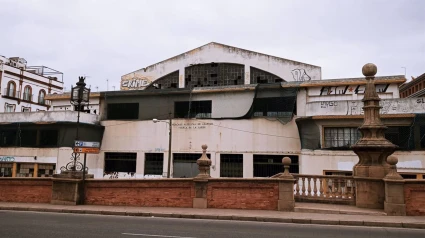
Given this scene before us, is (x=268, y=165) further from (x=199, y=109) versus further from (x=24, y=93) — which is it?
(x=24, y=93)

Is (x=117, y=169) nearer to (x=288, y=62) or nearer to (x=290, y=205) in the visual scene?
(x=288, y=62)

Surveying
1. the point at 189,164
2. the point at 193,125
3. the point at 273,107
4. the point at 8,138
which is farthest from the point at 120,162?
the point at 273,107

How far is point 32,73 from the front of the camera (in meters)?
47.2

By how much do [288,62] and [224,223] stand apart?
2174cm

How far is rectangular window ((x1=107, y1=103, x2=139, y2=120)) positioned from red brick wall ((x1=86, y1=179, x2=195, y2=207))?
15.7m

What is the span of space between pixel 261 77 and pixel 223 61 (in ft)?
12.6

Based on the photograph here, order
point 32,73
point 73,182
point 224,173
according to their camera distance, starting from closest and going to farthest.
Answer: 1. point 73,182
2. point 224,173
3. point 32,73

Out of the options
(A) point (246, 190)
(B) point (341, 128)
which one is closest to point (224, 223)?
(A) point (246, 190)

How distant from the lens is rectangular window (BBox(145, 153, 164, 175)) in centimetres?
2898

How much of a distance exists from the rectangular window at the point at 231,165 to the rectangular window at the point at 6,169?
19.0 metres

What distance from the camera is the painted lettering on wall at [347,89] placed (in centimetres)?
2517

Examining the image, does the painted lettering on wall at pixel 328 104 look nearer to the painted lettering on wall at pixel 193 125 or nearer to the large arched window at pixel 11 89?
the painted lettering on wall at pixel 193 125

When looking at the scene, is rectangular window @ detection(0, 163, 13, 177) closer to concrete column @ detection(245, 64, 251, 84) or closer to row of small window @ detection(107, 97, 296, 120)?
row of small window @ detection(107, 97, 296, 120)

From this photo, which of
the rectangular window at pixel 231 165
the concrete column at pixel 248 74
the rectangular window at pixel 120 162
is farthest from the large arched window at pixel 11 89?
the rectangular window at pixel 231 165
